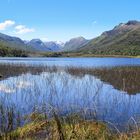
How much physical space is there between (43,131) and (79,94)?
39.7ft

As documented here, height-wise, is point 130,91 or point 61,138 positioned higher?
point 61,138

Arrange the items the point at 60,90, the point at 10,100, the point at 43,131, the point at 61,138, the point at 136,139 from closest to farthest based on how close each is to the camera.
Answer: the point at 61,138, the point at 136,139, the point at 43,131, the point at 10,100, the point at 60,90

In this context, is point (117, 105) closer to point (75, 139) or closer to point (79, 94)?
point (79, 94)

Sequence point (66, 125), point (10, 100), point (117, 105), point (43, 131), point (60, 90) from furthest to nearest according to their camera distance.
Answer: point (60, 90) → point (10, 100) → point (117, 105) → point (43, 131) → point (66, 125)

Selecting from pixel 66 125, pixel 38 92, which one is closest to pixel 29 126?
pixel 66 125

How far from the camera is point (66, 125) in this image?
11.0 metres

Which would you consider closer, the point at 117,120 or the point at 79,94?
the point at 117,120

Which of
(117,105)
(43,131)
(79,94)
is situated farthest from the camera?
(79,94)

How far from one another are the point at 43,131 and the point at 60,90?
14.3 m

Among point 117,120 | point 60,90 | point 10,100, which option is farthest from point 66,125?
point 60,90

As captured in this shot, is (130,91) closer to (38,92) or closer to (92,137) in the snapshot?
(38,92)

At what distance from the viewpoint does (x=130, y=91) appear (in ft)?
90.6

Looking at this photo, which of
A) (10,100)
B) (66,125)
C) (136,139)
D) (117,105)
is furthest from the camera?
(10,100)

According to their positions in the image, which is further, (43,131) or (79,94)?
(79,94)
